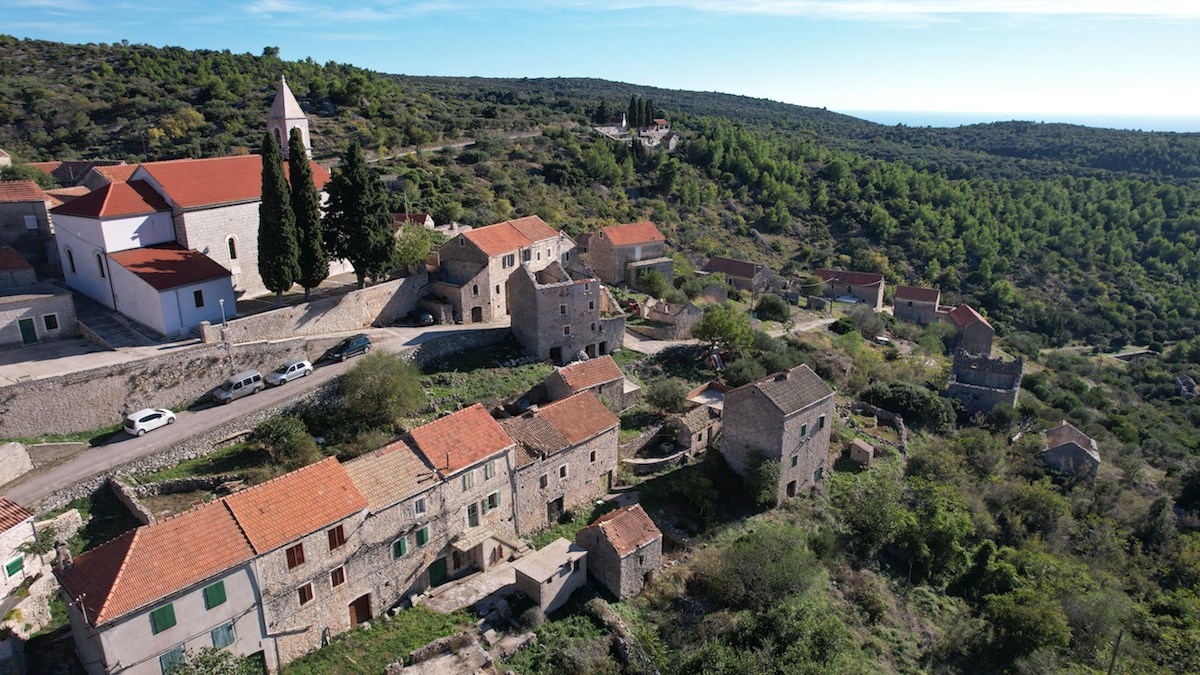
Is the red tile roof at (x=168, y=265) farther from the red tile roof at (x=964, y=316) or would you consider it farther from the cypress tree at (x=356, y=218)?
the red tile roof at (x=964, y=316)

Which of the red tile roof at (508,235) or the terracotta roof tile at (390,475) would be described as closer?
the terracotta roof tile at (390,475)

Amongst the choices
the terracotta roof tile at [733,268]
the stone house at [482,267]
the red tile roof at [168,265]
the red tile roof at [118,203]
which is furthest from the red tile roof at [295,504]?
the terracotta roof tile at [733,268]

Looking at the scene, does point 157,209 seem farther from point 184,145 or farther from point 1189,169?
point 1189,169

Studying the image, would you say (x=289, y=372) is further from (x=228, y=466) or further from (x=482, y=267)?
(x=482, y=267)

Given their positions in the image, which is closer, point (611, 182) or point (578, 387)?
point (578, 387)

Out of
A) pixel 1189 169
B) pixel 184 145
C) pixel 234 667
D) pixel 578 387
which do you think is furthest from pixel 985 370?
pixel 1189 169

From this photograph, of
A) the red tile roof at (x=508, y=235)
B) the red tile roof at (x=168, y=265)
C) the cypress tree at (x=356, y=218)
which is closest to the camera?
the red tile roof at (x=168, y=265)

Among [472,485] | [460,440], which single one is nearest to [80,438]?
[460,440]
